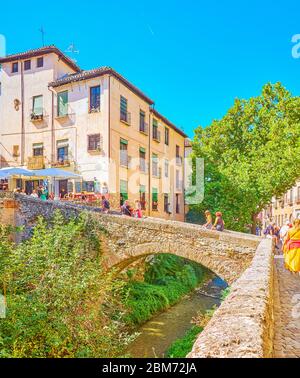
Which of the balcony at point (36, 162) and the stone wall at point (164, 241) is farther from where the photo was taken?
the balcony at point (36, 162)

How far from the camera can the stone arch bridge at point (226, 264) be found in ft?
8.19

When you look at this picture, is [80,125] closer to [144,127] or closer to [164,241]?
[144,127]

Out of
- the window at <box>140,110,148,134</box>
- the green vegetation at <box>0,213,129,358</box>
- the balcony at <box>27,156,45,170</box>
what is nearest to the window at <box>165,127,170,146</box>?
the window at <box>140,110,148,134</box>

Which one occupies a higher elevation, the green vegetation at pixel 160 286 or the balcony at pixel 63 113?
the balcony at pixel 63 113

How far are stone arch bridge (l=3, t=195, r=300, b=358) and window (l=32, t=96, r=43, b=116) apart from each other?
8.56m

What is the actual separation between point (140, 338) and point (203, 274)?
33.7 ft

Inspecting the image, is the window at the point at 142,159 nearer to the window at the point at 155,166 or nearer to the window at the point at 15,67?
the window at the point at 155,166

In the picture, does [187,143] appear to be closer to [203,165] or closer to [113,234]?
[203,165]

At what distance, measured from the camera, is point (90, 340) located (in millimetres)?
8742

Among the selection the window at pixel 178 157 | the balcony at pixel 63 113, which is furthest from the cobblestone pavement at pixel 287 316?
the window at pixel 178 157

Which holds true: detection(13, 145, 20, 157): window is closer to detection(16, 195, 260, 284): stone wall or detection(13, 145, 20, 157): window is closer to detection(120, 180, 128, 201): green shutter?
detection(120, 180, 128, 201): green shutter

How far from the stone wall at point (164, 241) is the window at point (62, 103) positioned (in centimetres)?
792

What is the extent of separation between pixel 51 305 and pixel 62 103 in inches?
608

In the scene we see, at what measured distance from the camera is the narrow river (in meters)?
11.9
